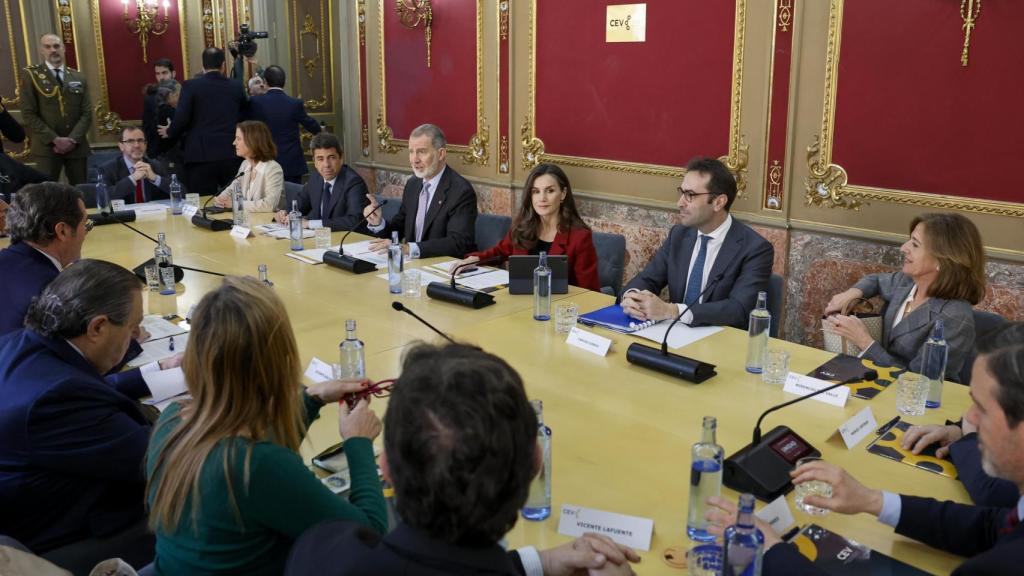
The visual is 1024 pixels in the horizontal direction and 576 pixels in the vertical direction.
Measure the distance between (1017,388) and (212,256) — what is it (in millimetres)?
3518

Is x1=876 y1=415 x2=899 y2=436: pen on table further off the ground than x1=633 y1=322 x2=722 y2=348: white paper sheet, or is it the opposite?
x1=633 y1=322 x2=722 y2=348: white paper sheet

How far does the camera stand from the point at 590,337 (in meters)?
2.68

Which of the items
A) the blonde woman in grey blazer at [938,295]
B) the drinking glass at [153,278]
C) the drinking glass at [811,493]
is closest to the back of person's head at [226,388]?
the drinking glass at [811,493]

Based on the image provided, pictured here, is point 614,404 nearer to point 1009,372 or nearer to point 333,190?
point 1009,372

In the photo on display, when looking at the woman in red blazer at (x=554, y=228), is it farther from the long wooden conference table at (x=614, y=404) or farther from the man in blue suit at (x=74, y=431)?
the man in blue suit at (x=74, y=431)

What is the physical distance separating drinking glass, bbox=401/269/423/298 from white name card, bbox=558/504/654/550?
1.82m

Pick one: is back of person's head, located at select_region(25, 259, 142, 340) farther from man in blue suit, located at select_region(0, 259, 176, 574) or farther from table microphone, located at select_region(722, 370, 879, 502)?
table microphone, located at select_region(722, 370, 879, 502)

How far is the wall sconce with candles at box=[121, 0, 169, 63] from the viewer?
7605mm

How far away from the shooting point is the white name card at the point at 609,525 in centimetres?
160

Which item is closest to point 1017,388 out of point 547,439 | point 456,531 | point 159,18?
point 547,439

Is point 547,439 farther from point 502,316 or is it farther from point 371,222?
point 371,222

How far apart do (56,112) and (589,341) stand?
→ 6196 mm

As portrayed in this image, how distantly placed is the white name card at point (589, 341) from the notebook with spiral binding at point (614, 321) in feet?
0.43

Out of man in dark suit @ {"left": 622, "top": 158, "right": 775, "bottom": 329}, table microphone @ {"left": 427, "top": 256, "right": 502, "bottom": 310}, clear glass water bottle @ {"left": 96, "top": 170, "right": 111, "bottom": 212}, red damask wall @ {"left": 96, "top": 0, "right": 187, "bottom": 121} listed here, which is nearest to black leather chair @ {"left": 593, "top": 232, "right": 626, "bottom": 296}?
man in dark suit @ {"left": 622, "top": 158, "right": 775, "bottom": 329}
